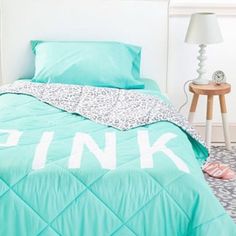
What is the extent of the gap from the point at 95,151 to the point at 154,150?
25cm

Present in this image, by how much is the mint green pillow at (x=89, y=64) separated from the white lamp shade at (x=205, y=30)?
1.35 feet

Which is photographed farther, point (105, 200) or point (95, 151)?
point (95, 151)

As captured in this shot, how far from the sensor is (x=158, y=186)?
1.96 m

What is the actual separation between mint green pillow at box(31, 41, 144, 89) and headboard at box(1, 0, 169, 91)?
17 cm

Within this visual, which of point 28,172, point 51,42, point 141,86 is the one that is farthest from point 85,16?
point 28,172

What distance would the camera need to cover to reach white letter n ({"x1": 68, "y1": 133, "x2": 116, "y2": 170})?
6.73ft

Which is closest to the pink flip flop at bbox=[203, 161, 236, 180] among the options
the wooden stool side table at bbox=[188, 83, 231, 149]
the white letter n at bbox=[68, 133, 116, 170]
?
the wooden stool side table at bbox=[188, 83, 231, 149]

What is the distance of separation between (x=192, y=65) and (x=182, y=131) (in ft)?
4.19

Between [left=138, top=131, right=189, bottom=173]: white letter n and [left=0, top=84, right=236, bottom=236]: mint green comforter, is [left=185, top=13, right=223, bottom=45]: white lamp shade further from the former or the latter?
[left=0, top=84, right=236, bottom=236]: mint green comforter

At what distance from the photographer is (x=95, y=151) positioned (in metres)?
2.18

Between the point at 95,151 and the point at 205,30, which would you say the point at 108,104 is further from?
the point at 205,30

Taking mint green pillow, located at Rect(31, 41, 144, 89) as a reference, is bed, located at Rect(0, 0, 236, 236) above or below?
below

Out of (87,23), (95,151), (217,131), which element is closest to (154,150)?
(95,151)

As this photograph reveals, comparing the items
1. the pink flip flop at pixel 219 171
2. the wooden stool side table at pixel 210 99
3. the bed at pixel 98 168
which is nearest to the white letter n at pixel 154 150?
the bed at pixel 98 168
